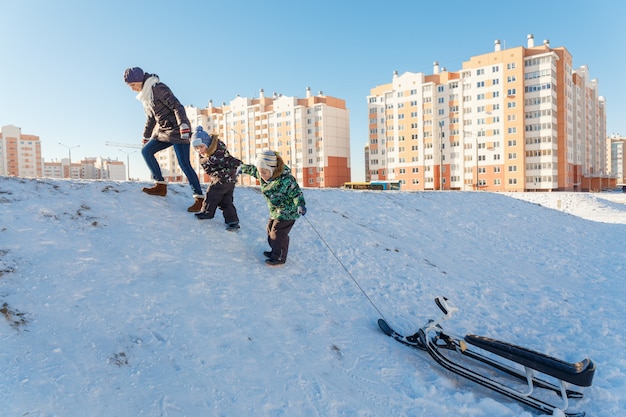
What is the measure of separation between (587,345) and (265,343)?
3860mm

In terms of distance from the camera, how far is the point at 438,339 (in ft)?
12.9

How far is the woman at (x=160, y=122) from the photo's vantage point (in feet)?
18.8

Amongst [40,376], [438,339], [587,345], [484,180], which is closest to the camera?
[40,376]

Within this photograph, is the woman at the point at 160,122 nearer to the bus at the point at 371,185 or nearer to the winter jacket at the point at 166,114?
the winter jacket at the point at 166,114

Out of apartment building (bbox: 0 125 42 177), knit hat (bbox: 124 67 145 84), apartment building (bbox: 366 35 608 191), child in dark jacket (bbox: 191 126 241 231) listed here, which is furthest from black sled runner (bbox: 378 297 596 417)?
apartment building (bbox: 0 125 42 177)

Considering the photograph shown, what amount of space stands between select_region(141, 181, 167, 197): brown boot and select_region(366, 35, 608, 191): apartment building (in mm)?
47092

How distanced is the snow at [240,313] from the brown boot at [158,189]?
126 mm

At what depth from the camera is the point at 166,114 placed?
5.86m

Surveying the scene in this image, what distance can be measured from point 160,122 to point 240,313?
3.66 meters

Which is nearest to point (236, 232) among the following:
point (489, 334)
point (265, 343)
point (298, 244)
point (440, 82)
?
point (298, 244)

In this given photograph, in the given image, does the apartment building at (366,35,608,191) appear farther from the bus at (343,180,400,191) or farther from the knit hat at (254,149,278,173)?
the knit hat at (254,149,278,173)

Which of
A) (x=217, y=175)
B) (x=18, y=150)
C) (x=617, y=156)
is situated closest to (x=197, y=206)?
(x=217, y=175)

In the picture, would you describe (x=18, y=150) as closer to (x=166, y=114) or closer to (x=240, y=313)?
(x=166, y=114)

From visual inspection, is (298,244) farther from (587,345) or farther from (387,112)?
(387,112)
